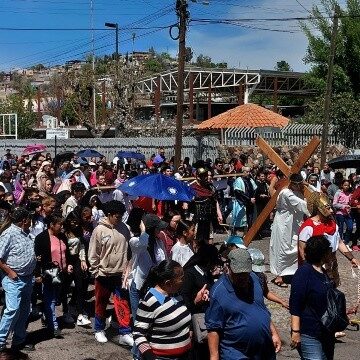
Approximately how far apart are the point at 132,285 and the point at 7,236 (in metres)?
1.44

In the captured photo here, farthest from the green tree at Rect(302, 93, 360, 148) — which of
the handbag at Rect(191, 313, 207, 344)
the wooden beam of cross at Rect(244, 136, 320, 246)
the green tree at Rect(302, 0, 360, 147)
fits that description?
the handbag at Rect(191, 313, 207, 344)

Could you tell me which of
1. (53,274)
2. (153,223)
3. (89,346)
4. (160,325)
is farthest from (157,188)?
(160,325)

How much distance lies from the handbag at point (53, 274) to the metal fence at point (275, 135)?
18334 millimetres

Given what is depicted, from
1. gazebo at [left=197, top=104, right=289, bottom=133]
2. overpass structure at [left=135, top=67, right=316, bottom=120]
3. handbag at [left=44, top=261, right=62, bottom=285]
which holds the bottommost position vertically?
handbag at [left=44, top=261, right=62, bottom=285]

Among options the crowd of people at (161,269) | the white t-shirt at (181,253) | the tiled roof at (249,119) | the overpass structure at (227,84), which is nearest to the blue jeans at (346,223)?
the crowd of people at (161,269)

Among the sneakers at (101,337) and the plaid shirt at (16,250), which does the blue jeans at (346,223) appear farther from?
the plaid shirt at (16,250)

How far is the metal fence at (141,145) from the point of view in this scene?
25906mm

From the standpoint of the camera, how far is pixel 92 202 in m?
10.5

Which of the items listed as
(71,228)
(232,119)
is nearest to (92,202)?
(71,228)

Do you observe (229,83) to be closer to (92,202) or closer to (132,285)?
(92,202)

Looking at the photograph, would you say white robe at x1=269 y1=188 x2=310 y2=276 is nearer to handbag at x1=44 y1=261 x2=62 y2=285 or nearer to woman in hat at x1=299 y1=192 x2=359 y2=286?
woman in hat at x1=299 y1=192 x2=359 y2=286

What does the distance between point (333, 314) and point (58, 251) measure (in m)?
4.18

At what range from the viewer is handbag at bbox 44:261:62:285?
8094mm

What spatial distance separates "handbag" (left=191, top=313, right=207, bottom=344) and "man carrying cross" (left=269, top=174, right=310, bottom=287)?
15.9ft
